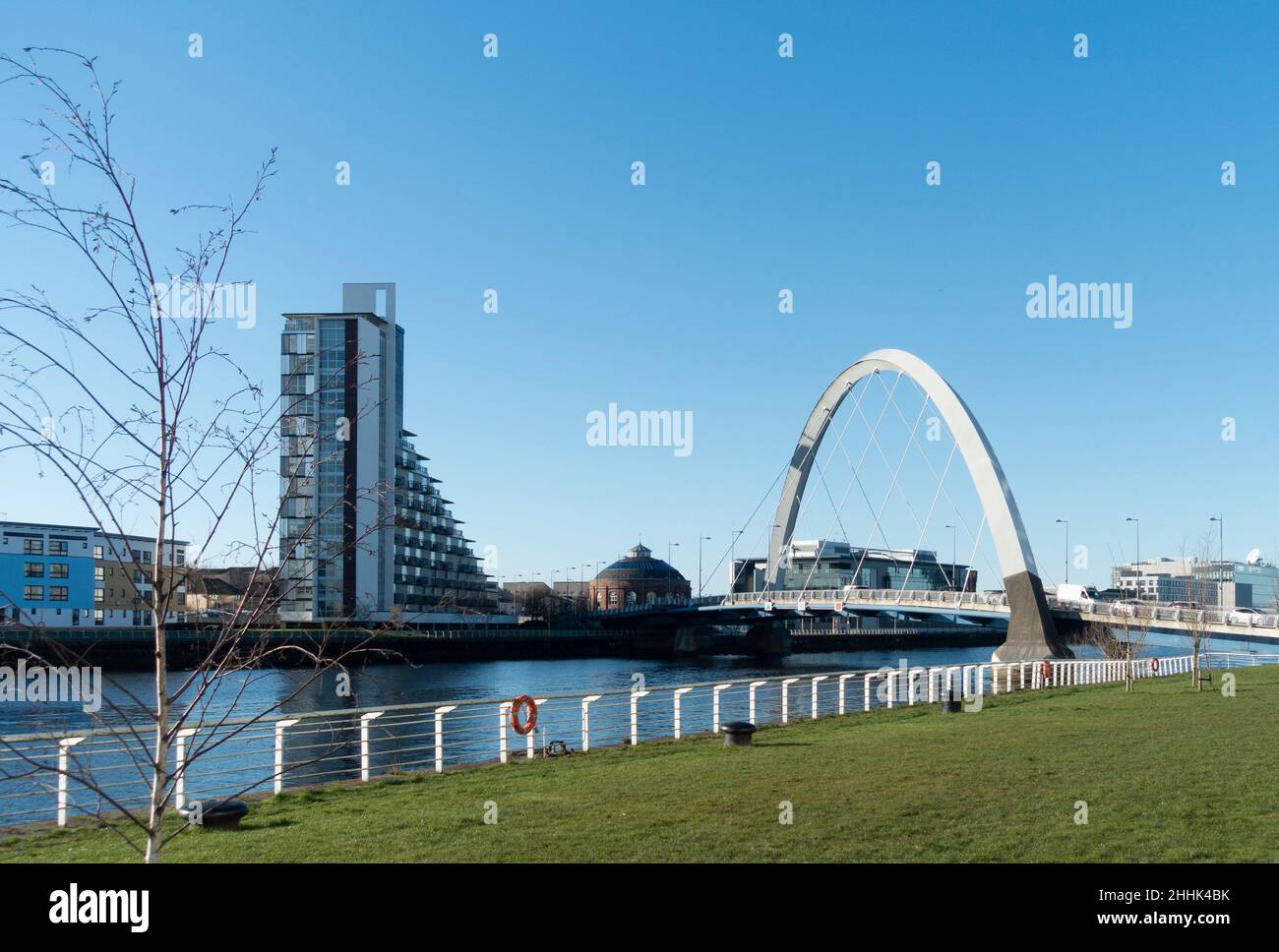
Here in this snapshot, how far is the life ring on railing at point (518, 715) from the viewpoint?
62.3 feet

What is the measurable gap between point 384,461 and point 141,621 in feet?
87.5

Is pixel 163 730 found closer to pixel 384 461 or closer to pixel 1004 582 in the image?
pixel 1004 582

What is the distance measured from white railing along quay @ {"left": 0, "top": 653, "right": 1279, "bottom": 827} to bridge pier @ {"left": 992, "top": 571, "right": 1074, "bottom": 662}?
9.07 feet

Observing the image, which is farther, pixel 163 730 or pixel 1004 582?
Result: pixel 1004 582

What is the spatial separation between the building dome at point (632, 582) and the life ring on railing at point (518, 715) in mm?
150030

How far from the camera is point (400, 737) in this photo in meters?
12.3

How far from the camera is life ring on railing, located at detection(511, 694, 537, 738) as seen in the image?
1898 cm

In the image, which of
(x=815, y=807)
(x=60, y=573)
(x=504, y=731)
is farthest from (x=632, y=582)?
(x=815, y=807)

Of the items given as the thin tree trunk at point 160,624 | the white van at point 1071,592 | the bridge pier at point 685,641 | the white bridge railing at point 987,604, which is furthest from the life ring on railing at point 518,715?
the bridge pier at point 685,641

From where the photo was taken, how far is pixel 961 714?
27328mm

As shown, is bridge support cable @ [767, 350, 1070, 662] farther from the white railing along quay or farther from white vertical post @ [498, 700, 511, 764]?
white vertical post @ [498, 700, 511, 764]

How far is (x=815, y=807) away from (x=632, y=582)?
162088 mm
